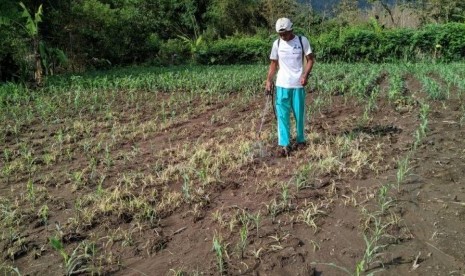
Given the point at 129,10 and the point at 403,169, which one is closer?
the point at 403,169

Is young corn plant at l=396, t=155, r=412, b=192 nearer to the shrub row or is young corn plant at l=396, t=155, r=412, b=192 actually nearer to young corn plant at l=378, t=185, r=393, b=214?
young corn plant at l=378, t=185, r=393, b=214

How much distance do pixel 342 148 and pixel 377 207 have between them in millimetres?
1475

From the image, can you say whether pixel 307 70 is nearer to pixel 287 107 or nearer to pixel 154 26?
pixel 287 107

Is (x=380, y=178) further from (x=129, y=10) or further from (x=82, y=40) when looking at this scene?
(x=129, y=10)

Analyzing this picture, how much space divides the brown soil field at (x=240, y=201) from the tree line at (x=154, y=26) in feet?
25.6

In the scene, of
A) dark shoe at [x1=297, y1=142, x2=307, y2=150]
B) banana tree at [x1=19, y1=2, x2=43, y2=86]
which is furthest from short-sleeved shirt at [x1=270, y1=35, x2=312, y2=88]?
banana tree at [x1=19, y1=2, x2=43, y2=86]

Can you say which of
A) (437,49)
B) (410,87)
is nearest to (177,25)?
(437,49)

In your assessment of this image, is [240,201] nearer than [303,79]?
Yes

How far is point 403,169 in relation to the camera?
4.37 metres

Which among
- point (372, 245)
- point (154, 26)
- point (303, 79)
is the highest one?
point (154, 26)

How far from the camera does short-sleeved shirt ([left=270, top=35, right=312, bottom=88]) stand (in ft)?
17.0

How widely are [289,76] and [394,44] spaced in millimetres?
14459

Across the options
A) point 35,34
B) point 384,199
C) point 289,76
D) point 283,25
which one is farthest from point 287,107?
point 35,34

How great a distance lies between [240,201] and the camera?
4.14m
